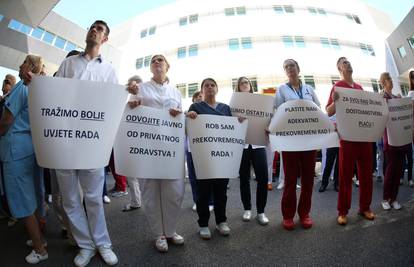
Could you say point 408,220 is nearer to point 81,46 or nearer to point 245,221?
point 245,221

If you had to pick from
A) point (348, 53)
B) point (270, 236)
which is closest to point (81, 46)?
point (348, 53)

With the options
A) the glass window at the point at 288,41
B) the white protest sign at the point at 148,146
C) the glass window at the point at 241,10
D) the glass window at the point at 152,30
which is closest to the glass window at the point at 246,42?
the glass window at the point at 288,41

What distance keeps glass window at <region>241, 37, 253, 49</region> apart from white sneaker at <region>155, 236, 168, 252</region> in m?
17.8

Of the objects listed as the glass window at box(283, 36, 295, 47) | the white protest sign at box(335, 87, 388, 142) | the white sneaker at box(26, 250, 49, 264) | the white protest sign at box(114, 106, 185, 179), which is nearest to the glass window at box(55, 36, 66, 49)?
the glass window at box(283, 36, 295, 47)

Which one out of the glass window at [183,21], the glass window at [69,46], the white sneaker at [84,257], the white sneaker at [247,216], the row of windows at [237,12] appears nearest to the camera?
the white sneaker at [84,257]

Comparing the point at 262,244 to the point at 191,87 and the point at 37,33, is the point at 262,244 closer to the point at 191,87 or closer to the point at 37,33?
the point at 191,87

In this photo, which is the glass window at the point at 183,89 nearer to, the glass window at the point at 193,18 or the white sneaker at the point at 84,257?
the glass window at the point at 193,18

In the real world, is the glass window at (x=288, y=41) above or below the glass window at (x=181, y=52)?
above

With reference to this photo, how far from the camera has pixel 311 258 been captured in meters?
2.02

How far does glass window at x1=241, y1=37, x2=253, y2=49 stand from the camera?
1831 centimetres

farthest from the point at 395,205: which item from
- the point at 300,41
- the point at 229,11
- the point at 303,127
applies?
the point at 229,11

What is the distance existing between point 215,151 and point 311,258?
1.20m

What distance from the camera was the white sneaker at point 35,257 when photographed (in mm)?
2066

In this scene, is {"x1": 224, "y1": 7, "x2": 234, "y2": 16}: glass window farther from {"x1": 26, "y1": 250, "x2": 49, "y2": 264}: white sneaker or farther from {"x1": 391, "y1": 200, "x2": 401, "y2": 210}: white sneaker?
{"x1": 26, "y1": 250, "x2": 49, "y2": 264}: white sneaker
